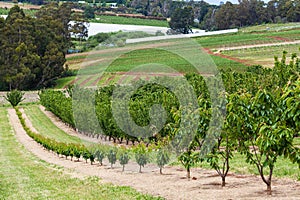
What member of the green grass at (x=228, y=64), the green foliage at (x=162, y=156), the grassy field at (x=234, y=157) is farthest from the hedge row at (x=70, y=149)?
the green grass at (x=228, y=64)

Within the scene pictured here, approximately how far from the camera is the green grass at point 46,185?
11.9 meters

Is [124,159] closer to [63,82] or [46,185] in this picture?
[46,185]

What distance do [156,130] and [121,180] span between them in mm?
10065

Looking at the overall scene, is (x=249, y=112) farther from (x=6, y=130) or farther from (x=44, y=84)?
(x=44, y=84)

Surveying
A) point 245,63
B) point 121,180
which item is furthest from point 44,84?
point 121,180

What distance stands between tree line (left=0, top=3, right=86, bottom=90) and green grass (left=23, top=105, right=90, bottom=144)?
376 inches

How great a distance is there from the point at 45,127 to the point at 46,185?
820 inches

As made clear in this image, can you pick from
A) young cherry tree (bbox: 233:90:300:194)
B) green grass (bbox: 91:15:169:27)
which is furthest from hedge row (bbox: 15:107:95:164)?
green grass (bbox: 91:15:169:27)

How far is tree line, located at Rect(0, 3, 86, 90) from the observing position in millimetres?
54719

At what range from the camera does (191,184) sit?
491 inches

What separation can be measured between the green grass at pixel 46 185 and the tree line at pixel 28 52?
36004mm

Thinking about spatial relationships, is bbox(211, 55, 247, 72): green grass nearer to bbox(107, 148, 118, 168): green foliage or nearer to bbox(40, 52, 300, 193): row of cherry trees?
bbox(107, 148, 118, 168): green foliage

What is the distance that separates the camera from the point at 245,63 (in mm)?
54094

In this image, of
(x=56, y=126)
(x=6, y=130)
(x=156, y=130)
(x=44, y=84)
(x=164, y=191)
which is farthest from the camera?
(x=44, y=84)
